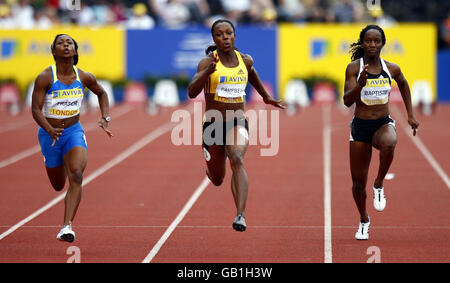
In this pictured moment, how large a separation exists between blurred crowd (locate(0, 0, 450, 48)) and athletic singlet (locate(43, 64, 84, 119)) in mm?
19036

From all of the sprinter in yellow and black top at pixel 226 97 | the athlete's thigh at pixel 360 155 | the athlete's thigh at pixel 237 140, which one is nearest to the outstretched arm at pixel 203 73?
the sprinter in yellow and black top at pixel 226 97

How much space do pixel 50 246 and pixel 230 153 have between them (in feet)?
5.99

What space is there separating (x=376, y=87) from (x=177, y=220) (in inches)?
114

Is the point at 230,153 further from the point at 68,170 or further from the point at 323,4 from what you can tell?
the point at 323,4

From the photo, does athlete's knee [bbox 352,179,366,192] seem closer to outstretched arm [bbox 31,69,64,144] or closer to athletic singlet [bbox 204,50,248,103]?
athletic singlet [bbox 204,50,248,103]

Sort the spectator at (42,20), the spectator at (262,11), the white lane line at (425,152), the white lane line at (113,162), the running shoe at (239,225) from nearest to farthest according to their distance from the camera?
the running shoe at (239,225) → the white lane line at (113,162) → the white lane line at (425,152) → the spectator at (42,20) → the spectator at (262,11)

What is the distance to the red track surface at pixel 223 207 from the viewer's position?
932 cm

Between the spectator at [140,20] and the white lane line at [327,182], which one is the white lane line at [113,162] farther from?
the spectator at [140,20]

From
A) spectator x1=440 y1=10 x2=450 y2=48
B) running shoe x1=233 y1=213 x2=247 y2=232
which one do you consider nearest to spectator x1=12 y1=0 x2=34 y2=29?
spectator x1=440 y1=10 x2=450 y2=48

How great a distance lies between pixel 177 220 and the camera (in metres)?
11.4

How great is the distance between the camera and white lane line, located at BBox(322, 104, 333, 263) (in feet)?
30.7

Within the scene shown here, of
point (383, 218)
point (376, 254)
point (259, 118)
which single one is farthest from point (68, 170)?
point (259, 118)

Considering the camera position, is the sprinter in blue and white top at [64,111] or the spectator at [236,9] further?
the spectator at [236,9]

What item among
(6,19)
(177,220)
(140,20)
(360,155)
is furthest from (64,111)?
(6,19)
